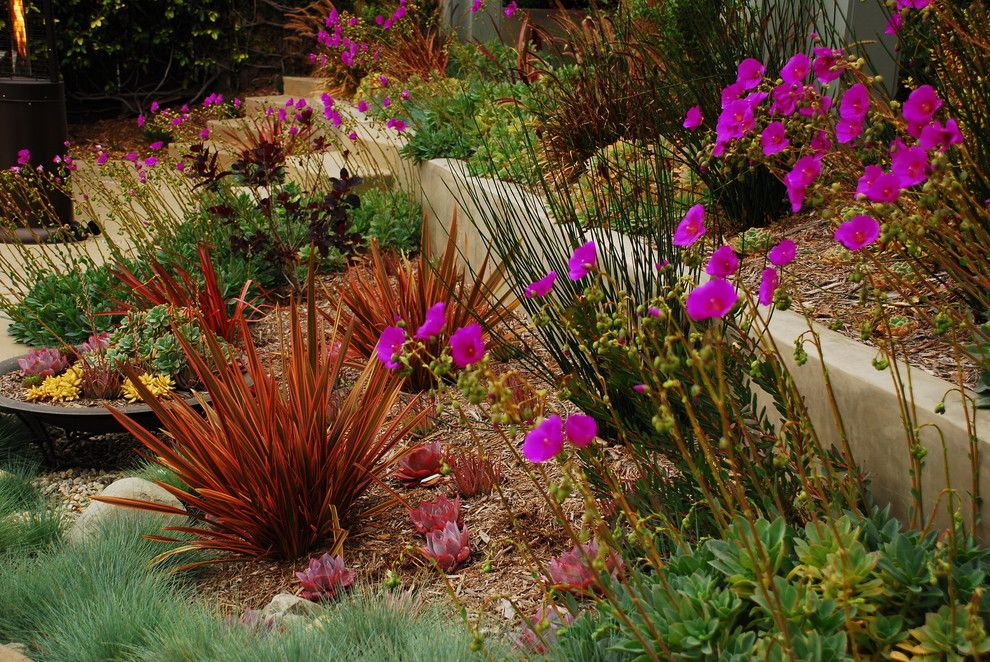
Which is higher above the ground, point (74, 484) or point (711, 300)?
point (711, 300)

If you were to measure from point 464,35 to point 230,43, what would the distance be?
3622mm

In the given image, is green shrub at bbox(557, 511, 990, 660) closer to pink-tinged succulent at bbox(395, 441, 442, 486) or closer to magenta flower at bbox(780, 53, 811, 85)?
magenta flower at bbox(780, 53, 811, 85)

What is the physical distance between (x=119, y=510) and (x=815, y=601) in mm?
2088

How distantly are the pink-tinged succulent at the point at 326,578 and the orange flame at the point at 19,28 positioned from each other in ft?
19.1

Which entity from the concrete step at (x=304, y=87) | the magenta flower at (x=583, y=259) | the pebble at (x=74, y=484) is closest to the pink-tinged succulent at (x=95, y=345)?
the pebble at (x=74, y=484)

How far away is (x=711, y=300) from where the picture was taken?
4.03 ft

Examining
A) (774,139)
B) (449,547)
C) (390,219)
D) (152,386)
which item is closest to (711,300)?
(774,139)

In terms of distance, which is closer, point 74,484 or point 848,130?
point 848,130

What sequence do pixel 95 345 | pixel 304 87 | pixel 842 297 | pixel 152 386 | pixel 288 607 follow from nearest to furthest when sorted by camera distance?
pixel 288 607, pixel 842 297, pixel 152 386, pixel 95 345, pixel 304 87

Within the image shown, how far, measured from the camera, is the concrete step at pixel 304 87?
8.45 meters

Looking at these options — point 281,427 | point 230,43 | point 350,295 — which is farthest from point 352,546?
point 230,43

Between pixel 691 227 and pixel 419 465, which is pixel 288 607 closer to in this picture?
pixel 419 465

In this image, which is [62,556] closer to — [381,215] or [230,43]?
[381,215]

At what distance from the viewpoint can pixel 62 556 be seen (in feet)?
8.07
